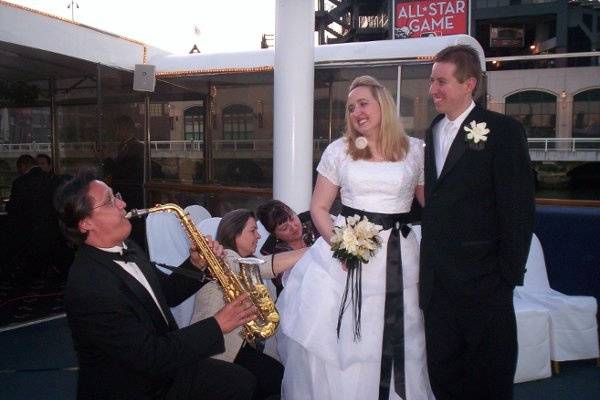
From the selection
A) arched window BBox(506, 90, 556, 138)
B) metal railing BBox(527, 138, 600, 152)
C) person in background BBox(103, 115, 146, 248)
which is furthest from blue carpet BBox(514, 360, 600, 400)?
arched window BBox(506, 90, 556, 138)

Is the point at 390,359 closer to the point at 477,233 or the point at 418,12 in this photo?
the point at 477,233

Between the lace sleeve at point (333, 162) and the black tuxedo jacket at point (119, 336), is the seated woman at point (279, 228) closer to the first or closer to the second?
the lace sleeve at point (333, 162)

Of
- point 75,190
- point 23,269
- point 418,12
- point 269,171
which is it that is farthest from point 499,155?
point 418,12

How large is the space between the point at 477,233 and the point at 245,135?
500 centimetres

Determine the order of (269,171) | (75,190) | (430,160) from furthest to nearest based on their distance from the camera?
(269,171)
(430,160)
(75,190)

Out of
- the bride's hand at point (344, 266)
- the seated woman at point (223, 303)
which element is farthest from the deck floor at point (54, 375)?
the bride's hand at point (344, 266)

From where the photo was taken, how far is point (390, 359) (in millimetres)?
2582

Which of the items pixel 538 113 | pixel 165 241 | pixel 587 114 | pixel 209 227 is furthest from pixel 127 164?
pixel 587 114

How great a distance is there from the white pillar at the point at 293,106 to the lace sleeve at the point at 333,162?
223 cm

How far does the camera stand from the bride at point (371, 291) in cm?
259

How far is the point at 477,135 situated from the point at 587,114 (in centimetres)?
3480

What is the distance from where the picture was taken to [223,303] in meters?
2.88

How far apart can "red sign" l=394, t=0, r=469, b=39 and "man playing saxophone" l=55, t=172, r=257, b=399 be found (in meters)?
9.94

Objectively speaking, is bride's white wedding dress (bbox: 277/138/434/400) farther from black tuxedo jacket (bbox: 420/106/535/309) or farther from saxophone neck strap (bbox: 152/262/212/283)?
saxophone neck strap (bbox: 152/262/212/283)
